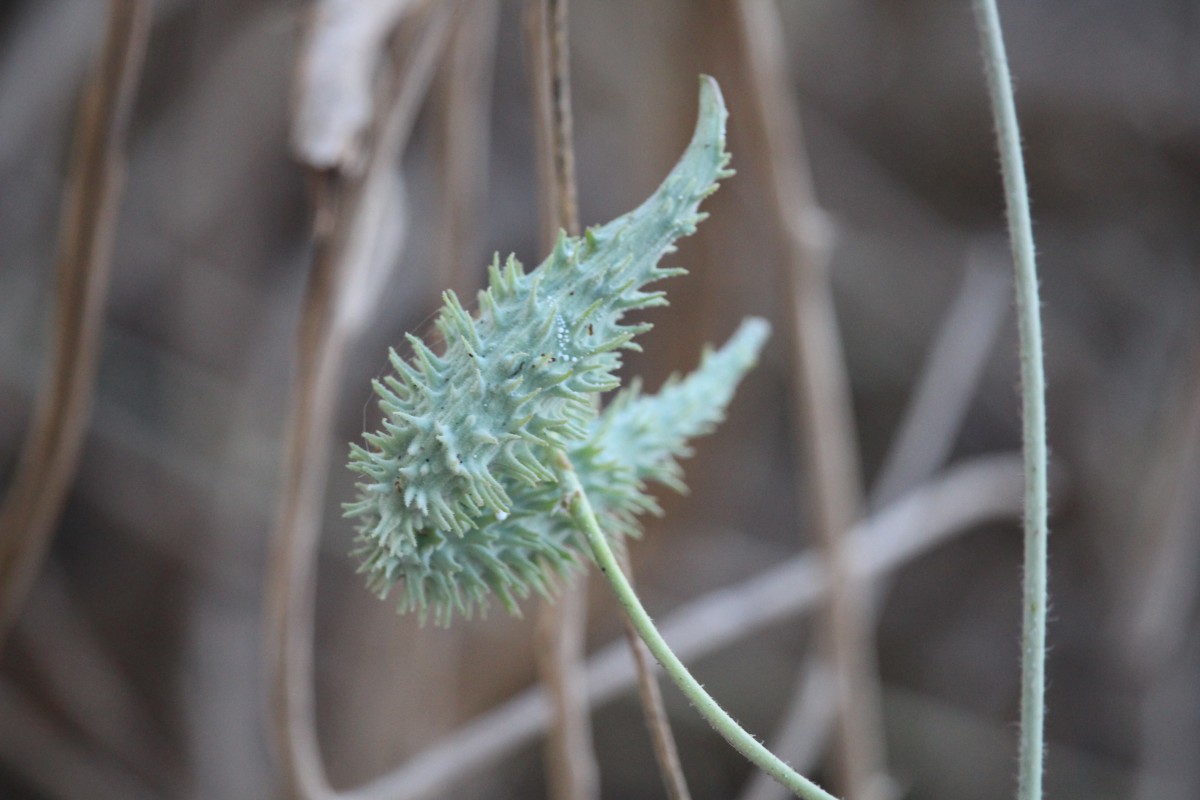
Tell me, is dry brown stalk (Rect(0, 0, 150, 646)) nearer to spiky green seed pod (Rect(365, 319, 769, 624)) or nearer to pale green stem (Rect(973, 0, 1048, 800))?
spiky green seed pod (Rect(365, 319, 769, 624))

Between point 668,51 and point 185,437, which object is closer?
point 668,51

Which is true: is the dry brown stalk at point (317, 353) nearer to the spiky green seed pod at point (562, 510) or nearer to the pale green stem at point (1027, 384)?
the spiky green seed pod at point (562, 510)

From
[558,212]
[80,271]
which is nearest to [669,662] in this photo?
[558,212]

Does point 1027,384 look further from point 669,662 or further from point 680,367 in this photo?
point 680,367

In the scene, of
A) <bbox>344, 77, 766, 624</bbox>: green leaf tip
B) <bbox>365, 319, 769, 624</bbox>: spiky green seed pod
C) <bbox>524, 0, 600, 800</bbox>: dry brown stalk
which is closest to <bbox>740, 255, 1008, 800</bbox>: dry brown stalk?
<bbox>524, 0, 600, 800</bbox>: dry brown stalk

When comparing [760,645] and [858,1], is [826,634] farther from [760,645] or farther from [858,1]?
[858,1]

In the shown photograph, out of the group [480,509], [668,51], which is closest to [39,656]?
[668,51]
